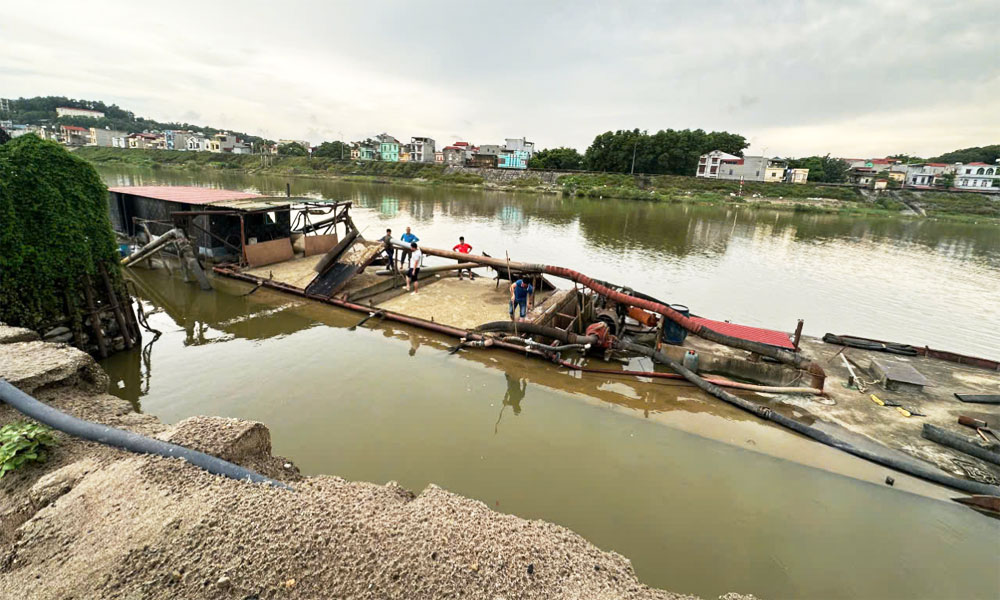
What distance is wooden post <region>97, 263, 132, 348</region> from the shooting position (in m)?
9.38

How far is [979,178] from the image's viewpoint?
82.5 metres

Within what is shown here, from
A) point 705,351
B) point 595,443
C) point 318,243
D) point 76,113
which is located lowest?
point 595,443

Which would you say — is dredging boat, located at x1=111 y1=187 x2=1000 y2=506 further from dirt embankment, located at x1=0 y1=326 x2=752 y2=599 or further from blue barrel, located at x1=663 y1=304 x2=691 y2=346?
dirt embankment, located at x1=0 y1=326 x2=752 y2=599

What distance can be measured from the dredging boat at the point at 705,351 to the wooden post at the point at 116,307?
4758 millimetres

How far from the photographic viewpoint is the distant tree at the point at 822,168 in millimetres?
90312

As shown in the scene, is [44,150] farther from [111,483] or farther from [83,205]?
[111,483]

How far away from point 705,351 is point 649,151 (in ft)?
270

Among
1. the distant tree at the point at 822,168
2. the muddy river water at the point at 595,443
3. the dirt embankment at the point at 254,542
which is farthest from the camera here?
the distant tree at the point at 822,168

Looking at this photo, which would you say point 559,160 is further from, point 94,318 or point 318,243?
point 94,318

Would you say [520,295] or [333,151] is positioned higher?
[333,151]

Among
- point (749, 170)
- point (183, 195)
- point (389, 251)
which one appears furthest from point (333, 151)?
point (389, 251)

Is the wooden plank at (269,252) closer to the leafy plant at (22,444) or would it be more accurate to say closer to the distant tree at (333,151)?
the leafy plant at (22,444)

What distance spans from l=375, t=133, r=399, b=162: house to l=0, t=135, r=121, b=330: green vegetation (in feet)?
368

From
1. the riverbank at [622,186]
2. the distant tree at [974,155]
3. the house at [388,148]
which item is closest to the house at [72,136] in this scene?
the riverbank at [622,186]
